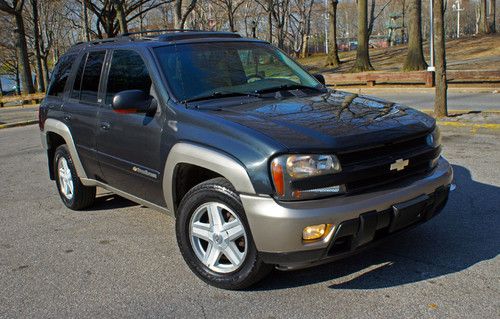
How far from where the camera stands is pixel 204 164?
3.71m

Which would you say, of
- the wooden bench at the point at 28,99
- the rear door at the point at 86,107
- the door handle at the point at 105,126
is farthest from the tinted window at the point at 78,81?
the wooden bench at the point at 28,99

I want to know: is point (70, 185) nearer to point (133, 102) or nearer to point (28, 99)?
point (133, 102)

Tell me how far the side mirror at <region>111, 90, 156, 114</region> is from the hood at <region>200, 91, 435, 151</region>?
0.52 meters

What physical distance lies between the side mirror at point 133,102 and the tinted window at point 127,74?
0.20 meters

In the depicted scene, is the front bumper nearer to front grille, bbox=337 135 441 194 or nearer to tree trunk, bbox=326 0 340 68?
front grille, bbox=337 135 441 194

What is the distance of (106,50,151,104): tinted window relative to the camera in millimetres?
4584

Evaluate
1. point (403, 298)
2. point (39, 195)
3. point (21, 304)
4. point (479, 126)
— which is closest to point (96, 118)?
point (21, 304)

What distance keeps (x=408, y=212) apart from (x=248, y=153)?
45.9 inches

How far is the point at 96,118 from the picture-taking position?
5047 mm

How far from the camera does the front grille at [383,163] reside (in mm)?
3396

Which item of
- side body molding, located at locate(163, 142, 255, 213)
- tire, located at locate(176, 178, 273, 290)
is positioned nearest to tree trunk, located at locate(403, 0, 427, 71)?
side body molding, located at locate(163, 142, 255, 213)

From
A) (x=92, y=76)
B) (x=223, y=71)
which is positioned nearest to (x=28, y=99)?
(x=92, y=76)

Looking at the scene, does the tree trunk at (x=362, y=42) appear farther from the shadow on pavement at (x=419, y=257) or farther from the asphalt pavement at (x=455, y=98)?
the shadow on pavement at (x=419, y=257)

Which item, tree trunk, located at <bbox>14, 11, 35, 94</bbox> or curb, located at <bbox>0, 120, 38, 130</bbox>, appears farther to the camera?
tree trunk, located at <bbox>14, 11, 35, 94</bbox>
